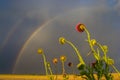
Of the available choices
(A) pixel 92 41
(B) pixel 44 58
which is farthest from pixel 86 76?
(B) pixel 44 58

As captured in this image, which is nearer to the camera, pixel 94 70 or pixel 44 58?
pixel 94 70

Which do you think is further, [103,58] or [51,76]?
[51,76]

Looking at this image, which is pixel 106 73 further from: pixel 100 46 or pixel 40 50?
pixel 40 50

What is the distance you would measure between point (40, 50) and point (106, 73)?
3721 millimetres

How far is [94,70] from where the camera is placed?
11234 mm

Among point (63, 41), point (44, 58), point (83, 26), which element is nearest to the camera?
point (83, 26)

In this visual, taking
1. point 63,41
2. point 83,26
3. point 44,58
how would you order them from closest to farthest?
1. point 83,26
2. point 63,41
3. point 44,58

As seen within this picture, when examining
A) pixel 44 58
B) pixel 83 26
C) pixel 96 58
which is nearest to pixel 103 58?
pixel 96 58

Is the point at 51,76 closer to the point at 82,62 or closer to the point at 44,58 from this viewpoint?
the point at 44,58

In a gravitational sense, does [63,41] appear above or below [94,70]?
above

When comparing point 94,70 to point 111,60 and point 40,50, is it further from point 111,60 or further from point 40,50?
point 40,50

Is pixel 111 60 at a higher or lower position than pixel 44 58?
lower

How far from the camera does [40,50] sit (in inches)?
570

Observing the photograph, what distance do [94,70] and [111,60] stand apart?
56cm
